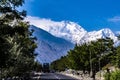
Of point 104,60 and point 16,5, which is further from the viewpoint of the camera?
point 104,60

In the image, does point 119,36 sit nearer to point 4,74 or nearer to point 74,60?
point 4,74

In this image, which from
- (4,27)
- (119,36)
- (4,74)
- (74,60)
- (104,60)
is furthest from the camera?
(74,60)

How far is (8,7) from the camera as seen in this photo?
72.9 ft

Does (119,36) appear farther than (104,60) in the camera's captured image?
No

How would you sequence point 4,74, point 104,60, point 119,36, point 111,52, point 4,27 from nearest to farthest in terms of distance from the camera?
point 4,27 → point 4,74 → point 119,36 → point 111,52 → point 104,60

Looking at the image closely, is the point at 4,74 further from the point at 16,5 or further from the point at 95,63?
the point at 95,63

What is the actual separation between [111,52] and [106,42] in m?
3.46

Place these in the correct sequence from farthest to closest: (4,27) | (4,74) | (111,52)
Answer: (111,52)
(4,74)
(4,27)

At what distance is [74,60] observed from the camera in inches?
4673

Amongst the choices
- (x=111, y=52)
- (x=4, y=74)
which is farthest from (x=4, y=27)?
(x=111, y=52)

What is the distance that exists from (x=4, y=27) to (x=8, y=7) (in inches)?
44.9

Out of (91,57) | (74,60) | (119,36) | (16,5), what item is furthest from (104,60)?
(16,5)

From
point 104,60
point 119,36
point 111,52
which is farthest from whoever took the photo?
point 104,60

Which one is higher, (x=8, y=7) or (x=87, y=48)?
(x=87, y=48)
